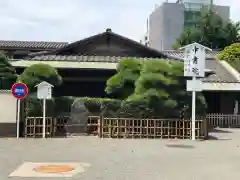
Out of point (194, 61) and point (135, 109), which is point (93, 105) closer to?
point (135, 109)

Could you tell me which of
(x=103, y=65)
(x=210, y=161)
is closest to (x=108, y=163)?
(x=210, y=161)

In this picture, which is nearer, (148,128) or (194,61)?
(148,128)

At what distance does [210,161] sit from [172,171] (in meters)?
2.16

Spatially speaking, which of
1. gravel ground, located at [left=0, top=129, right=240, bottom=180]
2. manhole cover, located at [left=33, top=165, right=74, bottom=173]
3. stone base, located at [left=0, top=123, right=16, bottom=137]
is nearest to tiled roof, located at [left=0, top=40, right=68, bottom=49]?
stone base, located at [left=0, top=123, right=16, bottom=137]

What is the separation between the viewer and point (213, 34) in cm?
5409

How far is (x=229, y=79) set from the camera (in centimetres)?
2819

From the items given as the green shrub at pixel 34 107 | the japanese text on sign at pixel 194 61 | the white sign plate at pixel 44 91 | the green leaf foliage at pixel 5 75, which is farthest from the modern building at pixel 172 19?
the white sign plate at pixel 44 91

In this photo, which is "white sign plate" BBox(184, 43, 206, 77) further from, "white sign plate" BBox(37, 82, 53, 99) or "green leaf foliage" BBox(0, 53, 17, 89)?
"green leaf foliage" BBox(0, 53, 17, 89)

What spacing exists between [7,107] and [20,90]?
1.17 m

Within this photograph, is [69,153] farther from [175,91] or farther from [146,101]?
[175,91]

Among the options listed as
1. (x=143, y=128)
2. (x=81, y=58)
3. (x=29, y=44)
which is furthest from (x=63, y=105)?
(x=29, y=44)

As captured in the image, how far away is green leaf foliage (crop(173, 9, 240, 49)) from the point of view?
176ft

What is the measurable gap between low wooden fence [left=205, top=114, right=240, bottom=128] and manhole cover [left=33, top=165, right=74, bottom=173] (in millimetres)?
16789

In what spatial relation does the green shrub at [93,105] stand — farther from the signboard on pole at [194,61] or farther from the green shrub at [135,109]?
the signboard on pole at [194,61]
